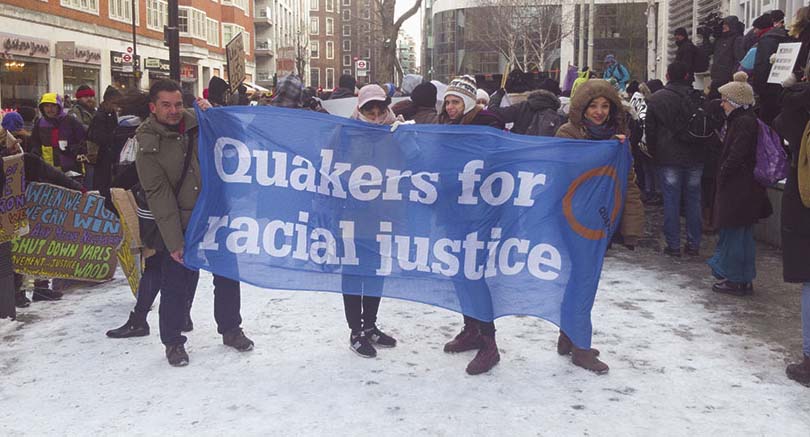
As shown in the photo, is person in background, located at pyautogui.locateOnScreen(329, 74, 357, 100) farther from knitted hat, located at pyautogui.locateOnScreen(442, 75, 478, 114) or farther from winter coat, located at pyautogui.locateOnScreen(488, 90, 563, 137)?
knitted hat, located at pyautogui.locateOnScreen(442, 75, 478, 114)

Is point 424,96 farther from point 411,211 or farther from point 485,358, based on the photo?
point 485,358

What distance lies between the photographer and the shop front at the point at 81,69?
3205cm

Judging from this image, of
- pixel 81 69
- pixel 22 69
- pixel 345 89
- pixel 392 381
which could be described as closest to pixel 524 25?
pixel 81 69

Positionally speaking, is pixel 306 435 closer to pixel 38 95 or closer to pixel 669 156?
pixel 669 156

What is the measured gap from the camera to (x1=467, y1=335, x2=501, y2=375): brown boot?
17.3ft

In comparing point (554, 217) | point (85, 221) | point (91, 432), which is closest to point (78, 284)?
point (85, 221)

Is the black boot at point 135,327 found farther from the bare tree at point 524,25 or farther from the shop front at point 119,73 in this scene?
the bare tree at point 524,25

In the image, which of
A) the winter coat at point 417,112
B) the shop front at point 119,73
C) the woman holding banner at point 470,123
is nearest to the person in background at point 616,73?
the winter coat at point 417,112

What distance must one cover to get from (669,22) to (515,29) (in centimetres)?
3600

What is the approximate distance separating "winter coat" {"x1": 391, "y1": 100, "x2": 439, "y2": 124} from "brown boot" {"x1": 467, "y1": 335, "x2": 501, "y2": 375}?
173 cm

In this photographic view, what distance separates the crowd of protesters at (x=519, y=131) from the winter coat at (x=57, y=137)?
A: 0.02 m

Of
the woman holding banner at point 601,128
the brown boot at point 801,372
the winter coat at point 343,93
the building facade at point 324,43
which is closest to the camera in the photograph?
the brown boot at point 801,372

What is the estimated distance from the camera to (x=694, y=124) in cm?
922

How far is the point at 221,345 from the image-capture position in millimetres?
5867
